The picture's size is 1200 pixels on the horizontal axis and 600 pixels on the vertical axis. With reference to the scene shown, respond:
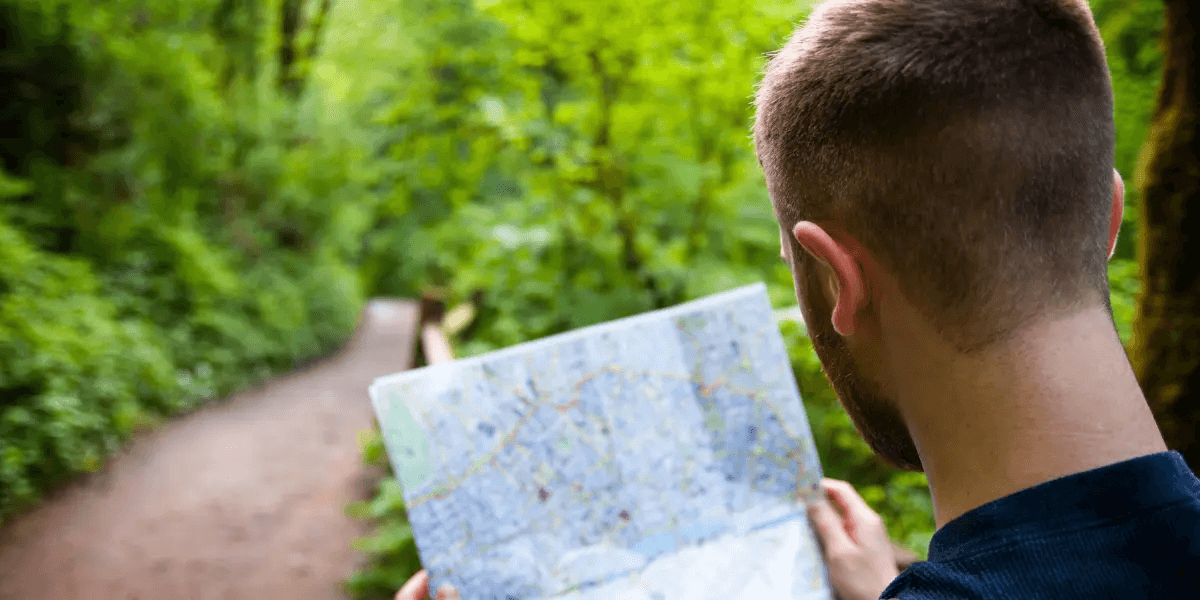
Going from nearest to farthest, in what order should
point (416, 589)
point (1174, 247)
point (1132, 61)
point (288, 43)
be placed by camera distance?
1. point (416, 589)
2. point (1174, 247)
3. point (1132, 61)
4. point (288, 43)

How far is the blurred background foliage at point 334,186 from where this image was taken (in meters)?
3.77

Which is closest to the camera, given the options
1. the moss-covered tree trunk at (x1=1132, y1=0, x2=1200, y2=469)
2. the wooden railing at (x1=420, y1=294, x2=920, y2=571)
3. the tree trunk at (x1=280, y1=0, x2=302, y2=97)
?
the moss-covered tree trunk at (x1=1132, y1=0, x2=1200, y2=469)

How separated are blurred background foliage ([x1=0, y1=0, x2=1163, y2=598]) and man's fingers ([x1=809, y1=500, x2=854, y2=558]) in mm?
739

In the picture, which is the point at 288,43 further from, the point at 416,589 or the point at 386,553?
the point at 416,589

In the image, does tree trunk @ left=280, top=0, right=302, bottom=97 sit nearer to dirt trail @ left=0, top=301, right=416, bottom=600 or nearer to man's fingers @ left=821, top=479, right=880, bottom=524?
dirt trail @ left=0, top=301, right=416, bottom=600

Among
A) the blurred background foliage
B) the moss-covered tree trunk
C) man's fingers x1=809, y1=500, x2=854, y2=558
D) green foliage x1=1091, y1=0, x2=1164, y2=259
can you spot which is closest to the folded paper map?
man's fingers x1=809, y1=500, x2=854, y2=558

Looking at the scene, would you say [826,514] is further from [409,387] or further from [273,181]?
[273,181]

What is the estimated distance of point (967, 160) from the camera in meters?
0.77

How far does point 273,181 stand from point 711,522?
14035 mm

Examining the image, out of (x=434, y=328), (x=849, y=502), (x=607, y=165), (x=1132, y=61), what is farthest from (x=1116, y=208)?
(x=434, y=328)

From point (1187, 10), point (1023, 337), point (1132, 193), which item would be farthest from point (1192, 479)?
point (1132, 193)

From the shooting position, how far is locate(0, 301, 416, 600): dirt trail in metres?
4.98

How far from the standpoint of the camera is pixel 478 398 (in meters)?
1.27

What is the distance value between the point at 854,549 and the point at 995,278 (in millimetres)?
748
